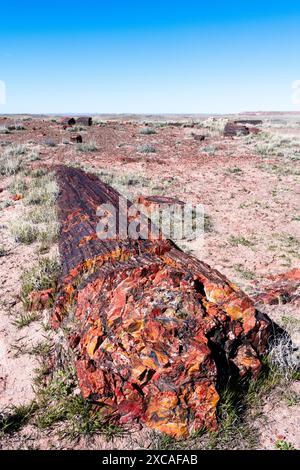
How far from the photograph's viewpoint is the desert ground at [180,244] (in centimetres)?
277

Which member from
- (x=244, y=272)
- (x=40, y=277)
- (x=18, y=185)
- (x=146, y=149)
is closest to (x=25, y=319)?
(x=40, y=277)

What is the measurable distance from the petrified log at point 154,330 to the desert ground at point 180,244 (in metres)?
0.24

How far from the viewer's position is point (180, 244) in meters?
7.12

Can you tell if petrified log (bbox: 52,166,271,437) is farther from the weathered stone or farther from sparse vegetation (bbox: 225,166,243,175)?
sparse vegetation (bbox: 225,166,243,175)

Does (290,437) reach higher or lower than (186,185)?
lower

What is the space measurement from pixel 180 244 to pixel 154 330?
429 cm

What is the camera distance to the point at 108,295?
341 cm

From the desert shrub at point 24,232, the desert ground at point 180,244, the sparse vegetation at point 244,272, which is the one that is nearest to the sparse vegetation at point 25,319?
the desert ground at point 180,244

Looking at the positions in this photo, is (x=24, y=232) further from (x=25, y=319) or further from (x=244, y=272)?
(x=244, y=272)

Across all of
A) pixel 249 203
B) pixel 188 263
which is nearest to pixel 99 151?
pixel 249 203

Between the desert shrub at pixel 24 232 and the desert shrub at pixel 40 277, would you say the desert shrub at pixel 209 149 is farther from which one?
the desert shrub at pixel 40 277

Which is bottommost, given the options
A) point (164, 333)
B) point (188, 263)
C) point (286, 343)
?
point (286, 343)
